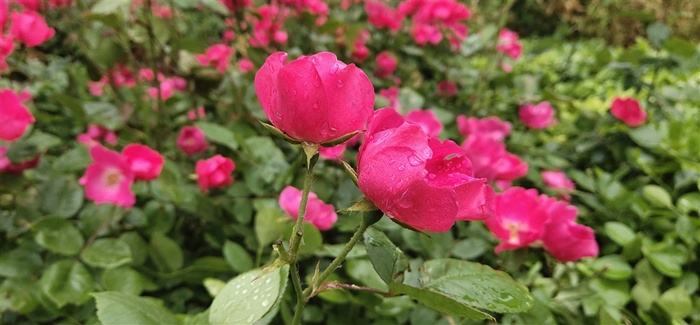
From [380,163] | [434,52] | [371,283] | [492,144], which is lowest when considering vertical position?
[434,52]

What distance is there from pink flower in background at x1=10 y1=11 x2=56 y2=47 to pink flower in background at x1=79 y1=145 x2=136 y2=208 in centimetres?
31

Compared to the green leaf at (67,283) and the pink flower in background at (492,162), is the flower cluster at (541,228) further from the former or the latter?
the green leaf at (67,283)

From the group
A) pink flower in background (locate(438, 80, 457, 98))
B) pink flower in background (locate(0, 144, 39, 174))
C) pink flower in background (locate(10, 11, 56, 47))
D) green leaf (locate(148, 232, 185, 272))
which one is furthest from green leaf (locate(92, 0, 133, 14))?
pink flower in background (locate(438, 80, 457, 98))

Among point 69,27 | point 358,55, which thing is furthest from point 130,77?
point 358,55

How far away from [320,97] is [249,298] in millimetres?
179

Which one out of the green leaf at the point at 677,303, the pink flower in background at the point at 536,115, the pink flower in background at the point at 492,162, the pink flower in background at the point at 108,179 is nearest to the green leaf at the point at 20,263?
the pink flower in background at the point at 108,179

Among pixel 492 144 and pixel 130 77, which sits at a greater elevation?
pixel 492 144

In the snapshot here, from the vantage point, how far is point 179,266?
0.83m

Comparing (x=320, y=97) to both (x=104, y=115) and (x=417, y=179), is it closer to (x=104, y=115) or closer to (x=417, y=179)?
(x=417, y=179)

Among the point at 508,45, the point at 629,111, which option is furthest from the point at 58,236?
the point at 508,45

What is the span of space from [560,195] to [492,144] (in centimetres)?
39

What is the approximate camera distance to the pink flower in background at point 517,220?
26.2 inches

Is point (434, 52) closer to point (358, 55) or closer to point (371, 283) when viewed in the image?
point (358, 55)

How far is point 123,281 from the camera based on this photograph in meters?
0.72
